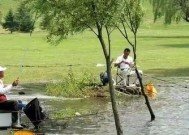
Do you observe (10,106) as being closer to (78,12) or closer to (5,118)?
(5,118)

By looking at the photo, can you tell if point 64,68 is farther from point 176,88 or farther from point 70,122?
point 70,122

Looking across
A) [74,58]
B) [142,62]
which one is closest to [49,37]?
[142,62]

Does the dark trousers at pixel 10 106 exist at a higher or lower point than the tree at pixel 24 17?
lower

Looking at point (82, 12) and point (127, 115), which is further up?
point (82, 12)

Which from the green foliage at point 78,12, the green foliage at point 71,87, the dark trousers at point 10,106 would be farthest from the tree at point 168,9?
the green foliage at point 78,12

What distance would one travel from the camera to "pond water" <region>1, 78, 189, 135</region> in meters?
18.5

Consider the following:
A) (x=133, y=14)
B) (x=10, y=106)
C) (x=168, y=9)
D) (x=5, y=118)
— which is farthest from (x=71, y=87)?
(x=168, y=9)

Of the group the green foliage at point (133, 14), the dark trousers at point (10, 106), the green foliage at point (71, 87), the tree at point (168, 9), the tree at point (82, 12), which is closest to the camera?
the tree at point (82, 12)

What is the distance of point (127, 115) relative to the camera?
21.4 metres

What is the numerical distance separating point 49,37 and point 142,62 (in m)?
27.9

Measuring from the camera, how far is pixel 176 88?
97.2 feet

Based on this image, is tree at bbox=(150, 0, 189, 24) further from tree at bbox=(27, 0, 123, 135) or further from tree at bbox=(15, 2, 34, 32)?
tree at bbox=(27, 0, 123, 135)

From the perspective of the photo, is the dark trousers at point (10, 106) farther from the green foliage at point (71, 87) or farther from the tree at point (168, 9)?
the tree at point (168, 9)

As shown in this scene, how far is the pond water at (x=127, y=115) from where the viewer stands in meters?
18.5
